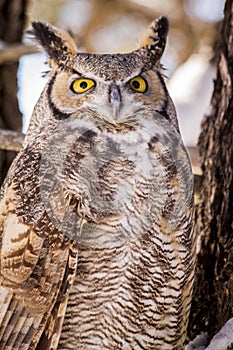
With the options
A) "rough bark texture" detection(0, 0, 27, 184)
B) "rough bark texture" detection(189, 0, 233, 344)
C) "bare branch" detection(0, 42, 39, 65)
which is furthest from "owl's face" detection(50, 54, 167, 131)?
"rough bark texture" detection(0, 0, 27, 184)

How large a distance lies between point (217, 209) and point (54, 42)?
2.48ft

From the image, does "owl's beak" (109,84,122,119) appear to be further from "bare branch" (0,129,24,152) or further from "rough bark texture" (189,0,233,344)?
"bare branch" (0,129,24,152)

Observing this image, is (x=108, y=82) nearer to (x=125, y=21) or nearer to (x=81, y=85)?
(x=81, y=85)

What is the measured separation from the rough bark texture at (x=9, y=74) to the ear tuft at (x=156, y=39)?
1.17 meters

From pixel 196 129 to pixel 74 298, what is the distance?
171 centimetres

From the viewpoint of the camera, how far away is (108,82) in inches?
74.2

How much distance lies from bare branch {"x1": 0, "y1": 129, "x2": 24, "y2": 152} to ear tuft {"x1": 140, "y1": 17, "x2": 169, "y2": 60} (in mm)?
627

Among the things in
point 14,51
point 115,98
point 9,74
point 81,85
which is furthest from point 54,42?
point 9,74

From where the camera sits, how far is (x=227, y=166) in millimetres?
2312

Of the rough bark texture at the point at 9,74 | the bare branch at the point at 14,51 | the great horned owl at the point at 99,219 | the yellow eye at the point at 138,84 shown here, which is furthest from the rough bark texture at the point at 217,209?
the rough bark texture at the point at 9,74

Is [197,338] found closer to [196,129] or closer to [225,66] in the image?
[225,66]

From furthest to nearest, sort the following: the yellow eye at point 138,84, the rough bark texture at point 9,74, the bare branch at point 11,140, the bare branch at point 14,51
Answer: the rough bark texture at point 9,74 < the bare branch at point 14,51 < the bare branch at point 11,140 < the yellow eye at point 138,84

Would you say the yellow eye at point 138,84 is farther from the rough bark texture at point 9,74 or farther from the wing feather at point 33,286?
the rough bark texture at point 9,74

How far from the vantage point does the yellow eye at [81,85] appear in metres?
1.91
